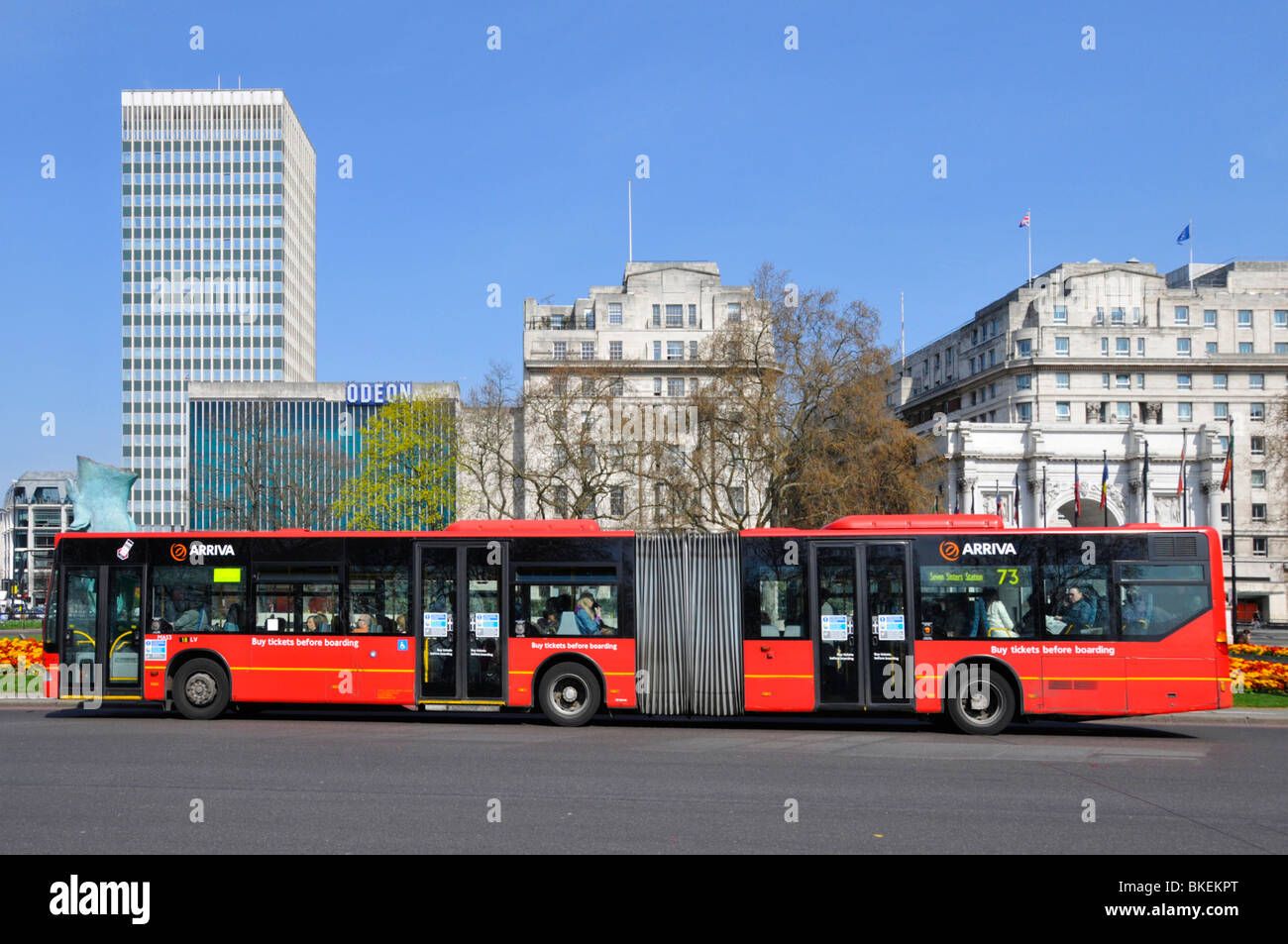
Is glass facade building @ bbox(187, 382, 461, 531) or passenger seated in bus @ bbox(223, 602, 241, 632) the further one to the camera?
glass facade building @ bbox(187, 382, 461, 531)

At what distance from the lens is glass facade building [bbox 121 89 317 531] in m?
144

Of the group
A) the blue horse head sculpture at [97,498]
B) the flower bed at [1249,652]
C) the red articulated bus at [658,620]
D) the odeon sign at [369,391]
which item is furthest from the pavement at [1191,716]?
the odeon sign at [369,391]

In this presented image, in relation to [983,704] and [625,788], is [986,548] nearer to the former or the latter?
[983,704]

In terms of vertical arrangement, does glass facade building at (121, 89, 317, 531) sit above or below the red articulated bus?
above

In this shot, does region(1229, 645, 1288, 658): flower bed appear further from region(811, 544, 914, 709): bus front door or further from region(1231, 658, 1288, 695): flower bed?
region(811, 544, 914, 709): bus front door

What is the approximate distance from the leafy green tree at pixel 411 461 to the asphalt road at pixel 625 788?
44.1m

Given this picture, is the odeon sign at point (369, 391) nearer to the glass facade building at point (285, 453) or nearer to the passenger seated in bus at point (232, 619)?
the glass facade building at point (285, 453)

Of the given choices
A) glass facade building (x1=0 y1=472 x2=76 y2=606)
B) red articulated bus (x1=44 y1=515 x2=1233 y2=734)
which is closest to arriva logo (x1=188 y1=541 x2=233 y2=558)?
red articulated bus (x1=44 y1=515 x2=1233 y2=734)

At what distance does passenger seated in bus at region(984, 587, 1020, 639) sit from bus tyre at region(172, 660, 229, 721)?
12.7 metres

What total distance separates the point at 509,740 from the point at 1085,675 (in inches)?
350
